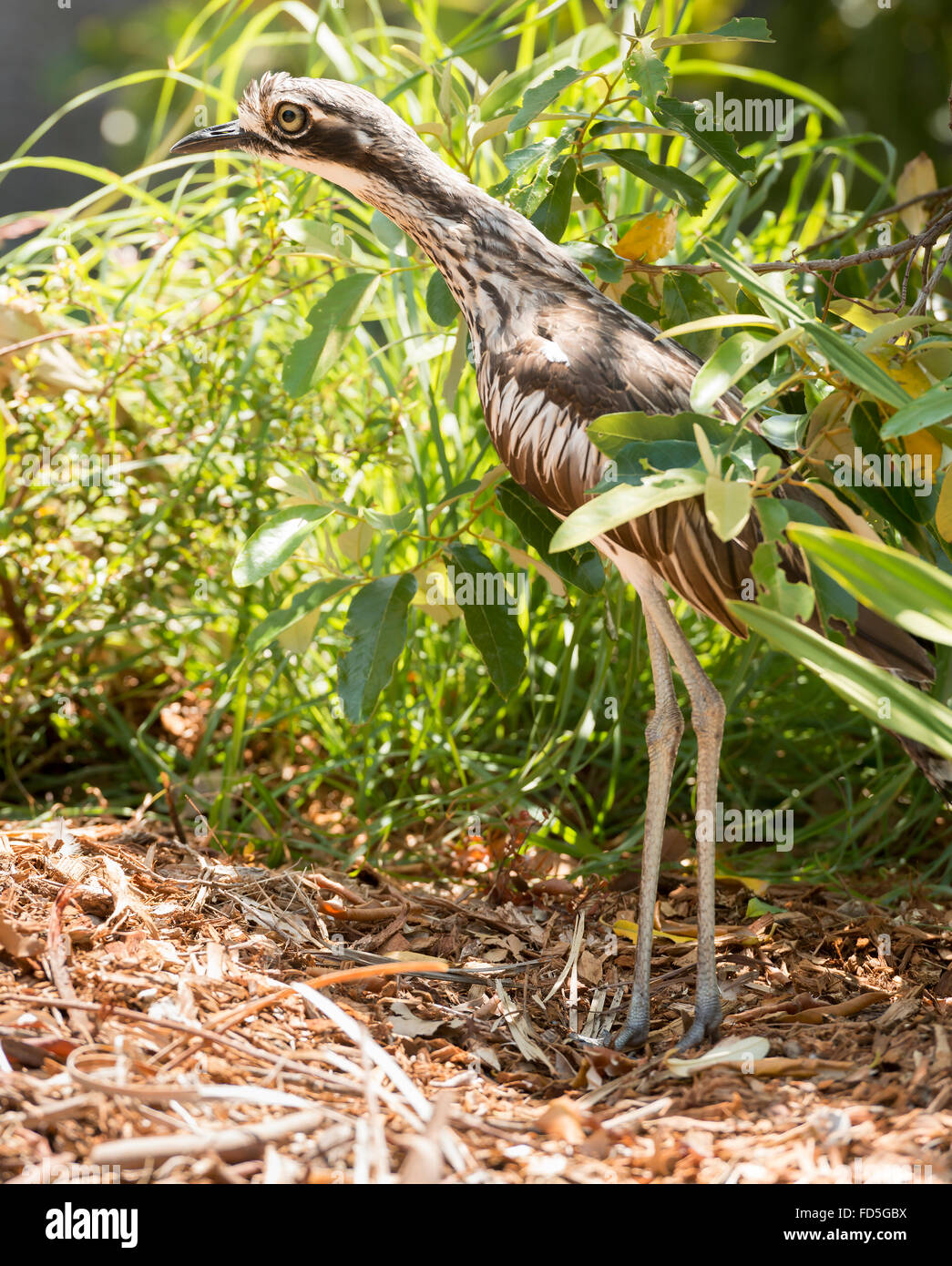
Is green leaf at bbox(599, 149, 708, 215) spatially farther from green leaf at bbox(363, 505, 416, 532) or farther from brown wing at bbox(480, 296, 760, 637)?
green leaf at bbox(363, 505, 416, 532)

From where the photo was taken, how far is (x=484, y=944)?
234cm

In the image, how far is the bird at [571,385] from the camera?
2.01m

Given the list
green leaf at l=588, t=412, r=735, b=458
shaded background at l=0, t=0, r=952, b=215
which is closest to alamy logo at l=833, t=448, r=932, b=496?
green leaf at l=588, t=412, r=735, b=458

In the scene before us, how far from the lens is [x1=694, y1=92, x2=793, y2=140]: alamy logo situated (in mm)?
2385

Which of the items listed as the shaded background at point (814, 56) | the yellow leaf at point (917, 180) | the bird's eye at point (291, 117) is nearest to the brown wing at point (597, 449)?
the bird's eye at point (291, 117)

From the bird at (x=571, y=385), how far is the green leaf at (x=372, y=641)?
363mm

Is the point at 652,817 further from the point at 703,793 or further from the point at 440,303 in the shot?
the point at 440,303

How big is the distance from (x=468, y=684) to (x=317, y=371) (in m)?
1.17

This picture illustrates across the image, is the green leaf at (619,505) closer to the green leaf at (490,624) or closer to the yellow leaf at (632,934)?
the green leaf at (490,624)

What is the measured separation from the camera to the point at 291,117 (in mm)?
2244

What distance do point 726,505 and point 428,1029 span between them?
1.07 m

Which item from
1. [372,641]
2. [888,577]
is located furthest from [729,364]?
[372,641]
